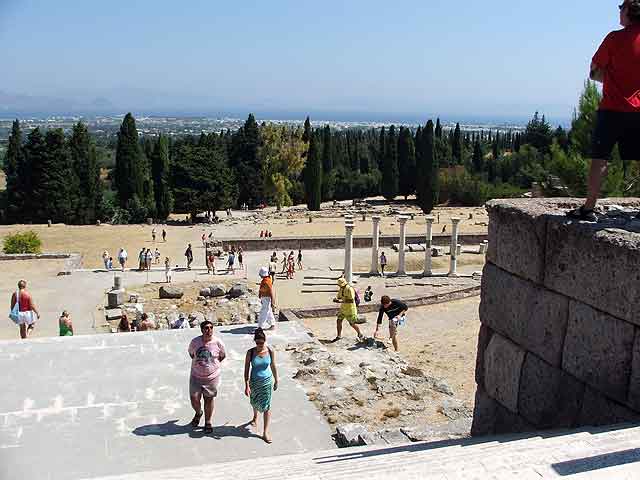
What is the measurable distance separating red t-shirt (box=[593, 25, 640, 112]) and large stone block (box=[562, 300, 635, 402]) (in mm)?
1317

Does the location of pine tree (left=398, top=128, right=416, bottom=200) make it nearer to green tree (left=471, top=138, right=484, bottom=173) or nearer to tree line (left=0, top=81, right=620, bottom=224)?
tree line (left=0, top=81, right=620, bottom=224)

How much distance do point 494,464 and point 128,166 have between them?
152 ft

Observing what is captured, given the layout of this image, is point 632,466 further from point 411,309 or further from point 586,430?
point 411,309

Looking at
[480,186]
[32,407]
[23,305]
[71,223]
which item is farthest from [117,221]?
[32,407]

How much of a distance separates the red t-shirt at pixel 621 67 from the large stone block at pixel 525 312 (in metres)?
1.31

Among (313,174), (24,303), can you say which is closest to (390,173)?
(313,174)

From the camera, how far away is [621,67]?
402 centimetres

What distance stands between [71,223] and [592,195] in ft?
134

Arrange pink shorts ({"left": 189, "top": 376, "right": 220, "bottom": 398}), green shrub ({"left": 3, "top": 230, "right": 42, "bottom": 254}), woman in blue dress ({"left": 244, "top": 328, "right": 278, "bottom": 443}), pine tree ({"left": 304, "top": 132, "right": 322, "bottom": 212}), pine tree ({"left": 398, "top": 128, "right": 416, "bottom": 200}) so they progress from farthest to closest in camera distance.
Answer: pine tree ({"left": 398, "top": 128, "right": 416, "bottom": 200}), pine tree ({"left": 304, "top": 132, "right": 322, "bottom": 212}), green shrub ({"left": 3, "top": 230, "right": 42, "bottom": 254}), pink shorts ({"left": 189, "top": 376, "right": 220, "bottom": 398}), woman in blue dress ({"left": 244, "top": 328, "right": 278, "bottom": 443})

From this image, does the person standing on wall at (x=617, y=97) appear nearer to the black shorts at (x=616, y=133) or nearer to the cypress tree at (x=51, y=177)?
the black shorts at (x=616, y=133)

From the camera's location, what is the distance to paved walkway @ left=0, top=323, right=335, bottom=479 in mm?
Result: 6289

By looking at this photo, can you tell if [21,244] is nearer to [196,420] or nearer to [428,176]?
[196,420]

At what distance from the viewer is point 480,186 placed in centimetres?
5300

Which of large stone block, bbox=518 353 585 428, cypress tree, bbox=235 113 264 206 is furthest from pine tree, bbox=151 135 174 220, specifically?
large stone block, bbox=518 353 585 428
